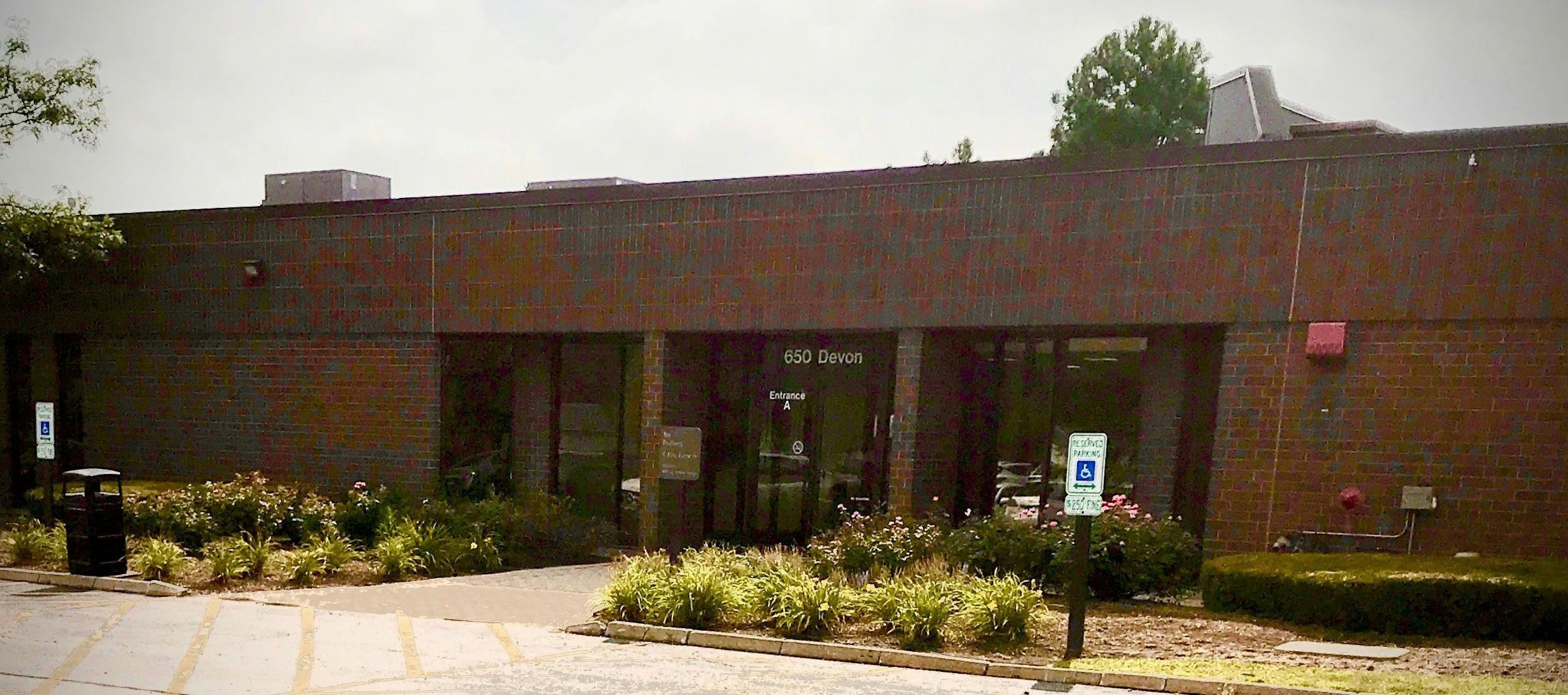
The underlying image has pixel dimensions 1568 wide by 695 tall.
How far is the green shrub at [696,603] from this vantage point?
1029 cm

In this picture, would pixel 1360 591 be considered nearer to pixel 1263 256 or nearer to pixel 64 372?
pixel 1263 256

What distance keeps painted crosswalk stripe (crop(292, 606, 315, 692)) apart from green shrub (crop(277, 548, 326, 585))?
1620 mm

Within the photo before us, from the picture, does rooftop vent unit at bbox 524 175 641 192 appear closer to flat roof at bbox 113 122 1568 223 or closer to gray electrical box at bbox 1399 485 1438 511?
flat roof at bbox 113 122 1568 223

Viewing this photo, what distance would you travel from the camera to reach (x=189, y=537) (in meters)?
14.5

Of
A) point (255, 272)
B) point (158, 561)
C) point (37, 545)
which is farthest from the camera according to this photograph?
point (255, 272)

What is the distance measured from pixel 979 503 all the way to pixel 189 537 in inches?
421

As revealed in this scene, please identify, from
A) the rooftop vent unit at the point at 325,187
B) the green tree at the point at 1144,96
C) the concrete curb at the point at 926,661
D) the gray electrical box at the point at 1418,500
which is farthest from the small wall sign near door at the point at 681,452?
the green tree at the point at 1144,96

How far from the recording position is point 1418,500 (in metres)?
11.1

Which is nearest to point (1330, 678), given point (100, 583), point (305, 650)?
point (305, 650)

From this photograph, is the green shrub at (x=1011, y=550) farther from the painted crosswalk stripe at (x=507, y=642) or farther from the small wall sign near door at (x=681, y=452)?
the painted crosswalk stripe at (x=507, y=642)

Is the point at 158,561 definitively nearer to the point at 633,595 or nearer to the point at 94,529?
the point at 94,529

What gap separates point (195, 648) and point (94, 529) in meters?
4.33

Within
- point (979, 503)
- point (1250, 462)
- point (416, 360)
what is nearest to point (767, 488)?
point (979, 503)

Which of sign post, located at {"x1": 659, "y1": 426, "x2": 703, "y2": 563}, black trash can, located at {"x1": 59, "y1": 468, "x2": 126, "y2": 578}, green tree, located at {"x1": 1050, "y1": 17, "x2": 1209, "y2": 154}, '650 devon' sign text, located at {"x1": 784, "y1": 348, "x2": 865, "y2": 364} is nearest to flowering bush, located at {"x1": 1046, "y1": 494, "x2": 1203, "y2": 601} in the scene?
sign post, located at {"x1": 659, "y1": 426, "x2": 703, "y2": 563}
